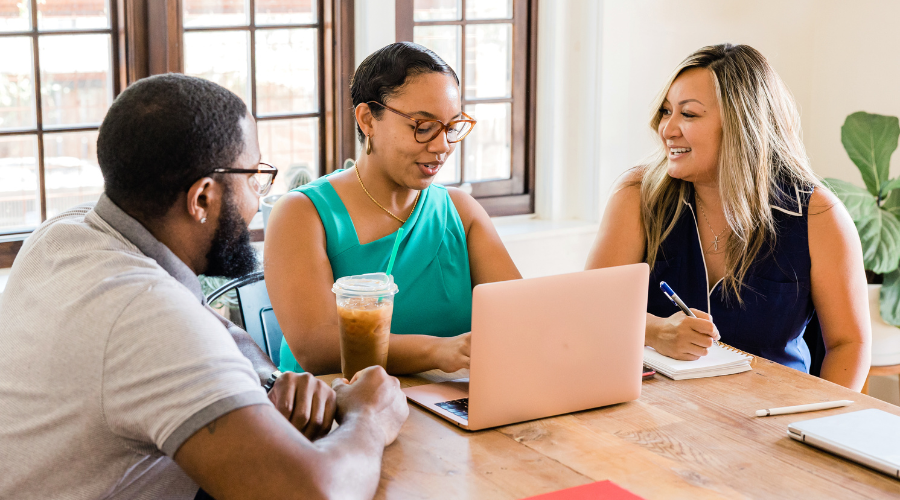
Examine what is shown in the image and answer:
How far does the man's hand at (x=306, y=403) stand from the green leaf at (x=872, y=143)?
2.54 meters

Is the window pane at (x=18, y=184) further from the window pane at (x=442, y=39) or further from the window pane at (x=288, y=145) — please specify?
the window pane at (x=442, y=39)

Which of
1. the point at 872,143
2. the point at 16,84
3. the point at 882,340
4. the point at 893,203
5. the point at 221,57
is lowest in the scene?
the point at 882,340

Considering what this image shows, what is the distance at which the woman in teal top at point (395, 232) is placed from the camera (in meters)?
1.62

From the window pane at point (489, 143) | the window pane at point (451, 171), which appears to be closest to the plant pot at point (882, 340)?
the window pane at point (489, 143)

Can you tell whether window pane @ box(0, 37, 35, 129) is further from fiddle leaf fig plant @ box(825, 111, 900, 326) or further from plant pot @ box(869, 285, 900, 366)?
plant pot @ box(869, 285, 900, 366)

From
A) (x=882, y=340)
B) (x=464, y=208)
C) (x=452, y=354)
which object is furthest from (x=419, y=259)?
(x=882, y=340)

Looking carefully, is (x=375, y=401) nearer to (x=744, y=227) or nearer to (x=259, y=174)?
(x=259, y=174)

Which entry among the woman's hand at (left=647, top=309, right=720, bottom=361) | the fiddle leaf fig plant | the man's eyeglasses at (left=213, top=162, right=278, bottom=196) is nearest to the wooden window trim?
the fiddle leaf fig plant

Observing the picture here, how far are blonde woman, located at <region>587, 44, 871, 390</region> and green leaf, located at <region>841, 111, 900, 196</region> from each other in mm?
1120

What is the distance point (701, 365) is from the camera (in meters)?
1.55

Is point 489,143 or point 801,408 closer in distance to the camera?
point 801,408

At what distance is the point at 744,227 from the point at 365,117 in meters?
0.92

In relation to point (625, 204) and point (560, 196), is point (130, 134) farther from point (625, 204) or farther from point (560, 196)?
point (560, 196)

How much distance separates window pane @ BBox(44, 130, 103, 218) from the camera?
8.72 ft
